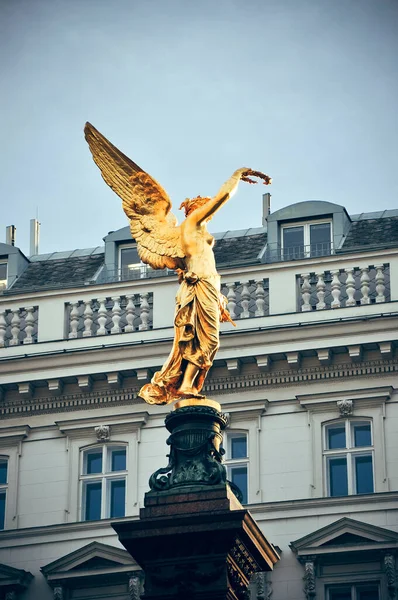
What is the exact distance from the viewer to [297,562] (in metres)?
32.7

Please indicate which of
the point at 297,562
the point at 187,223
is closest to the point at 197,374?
the point at 187,223

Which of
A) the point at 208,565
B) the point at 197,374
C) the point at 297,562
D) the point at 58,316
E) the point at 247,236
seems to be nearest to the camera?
the point at 208,565

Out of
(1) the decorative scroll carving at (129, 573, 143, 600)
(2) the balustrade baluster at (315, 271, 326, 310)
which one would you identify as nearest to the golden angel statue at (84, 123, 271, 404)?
(1) the decorative scroll carving at (129, 573, 143, 600)

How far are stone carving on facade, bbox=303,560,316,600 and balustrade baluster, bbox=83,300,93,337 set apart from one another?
6129 mm

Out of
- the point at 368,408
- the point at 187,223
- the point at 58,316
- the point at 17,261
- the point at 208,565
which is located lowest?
the point at 208,565

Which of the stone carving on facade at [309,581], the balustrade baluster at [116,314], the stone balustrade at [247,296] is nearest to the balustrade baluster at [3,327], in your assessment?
the balustrade baluster at [116,314]

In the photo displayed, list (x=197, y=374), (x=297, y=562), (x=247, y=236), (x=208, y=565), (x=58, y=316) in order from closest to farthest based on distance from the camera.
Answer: (x=208, y=565) → (x=197, y=374) → (x=297, y=562) → (x=58, y=316) → (x=247, y=236)

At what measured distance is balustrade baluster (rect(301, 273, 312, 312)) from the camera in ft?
115

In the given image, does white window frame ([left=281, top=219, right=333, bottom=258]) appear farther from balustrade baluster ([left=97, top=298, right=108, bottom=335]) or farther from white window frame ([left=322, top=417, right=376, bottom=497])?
white window frame ([left=322, top=417, right=376, bottom=497])

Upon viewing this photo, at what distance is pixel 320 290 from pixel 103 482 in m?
4.81

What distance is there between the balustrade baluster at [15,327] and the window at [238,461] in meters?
4.52

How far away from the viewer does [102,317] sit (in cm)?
3606

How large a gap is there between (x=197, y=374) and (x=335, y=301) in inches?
555

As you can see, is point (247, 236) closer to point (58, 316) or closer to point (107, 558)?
point (58, 316)
